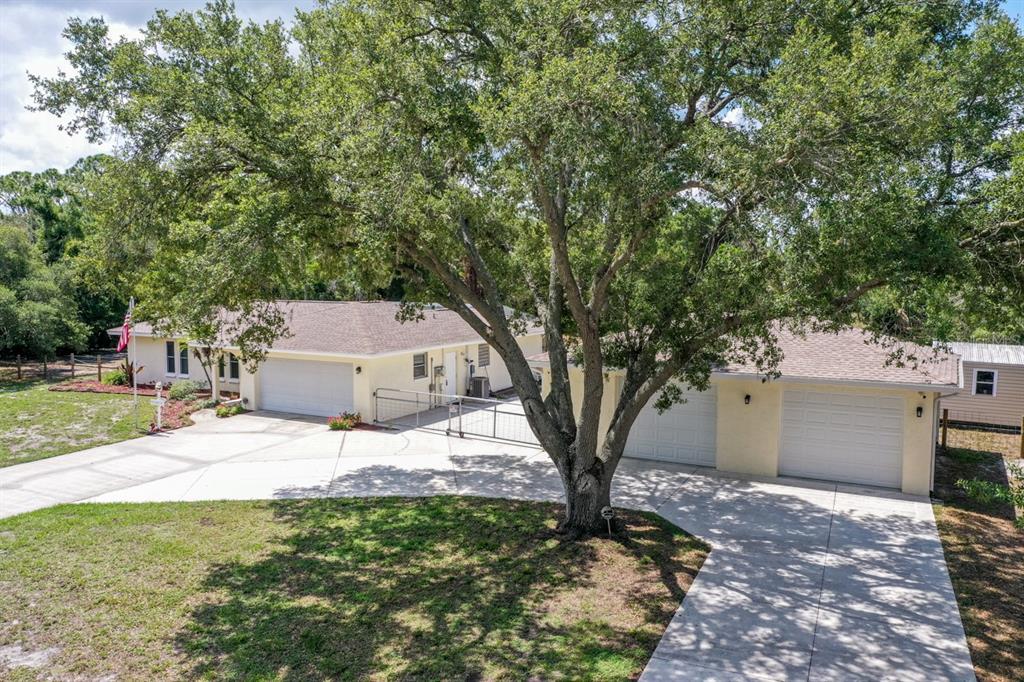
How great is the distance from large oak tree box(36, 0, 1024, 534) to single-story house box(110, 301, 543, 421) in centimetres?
920

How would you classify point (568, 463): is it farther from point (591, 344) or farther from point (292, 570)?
point (292, 570)

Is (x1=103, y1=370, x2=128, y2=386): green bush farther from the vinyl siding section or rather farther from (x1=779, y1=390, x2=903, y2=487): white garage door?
the vinyl siding section

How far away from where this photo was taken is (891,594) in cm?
823

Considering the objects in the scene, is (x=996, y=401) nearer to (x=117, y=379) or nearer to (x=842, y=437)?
(x=842, y=437)

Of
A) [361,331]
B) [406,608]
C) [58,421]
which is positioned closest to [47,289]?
[58,421]

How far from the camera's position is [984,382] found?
19.2 metres

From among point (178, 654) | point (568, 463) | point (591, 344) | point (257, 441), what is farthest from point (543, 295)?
point (257, 441)

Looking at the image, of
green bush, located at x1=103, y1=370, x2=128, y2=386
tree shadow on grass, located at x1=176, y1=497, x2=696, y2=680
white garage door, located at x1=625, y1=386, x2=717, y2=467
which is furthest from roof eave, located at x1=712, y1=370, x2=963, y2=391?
green bush, located at x1=103, y1=370, x2=128, y2=386

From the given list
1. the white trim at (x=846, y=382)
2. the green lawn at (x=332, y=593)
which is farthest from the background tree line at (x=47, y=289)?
the white trim at (x=846, y=382)

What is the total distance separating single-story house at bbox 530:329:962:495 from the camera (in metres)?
12.5

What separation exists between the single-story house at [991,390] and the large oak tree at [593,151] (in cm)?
1231

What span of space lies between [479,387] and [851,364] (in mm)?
Result: 13121

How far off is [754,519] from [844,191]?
6303 mm

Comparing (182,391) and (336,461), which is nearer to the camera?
(336,461)
